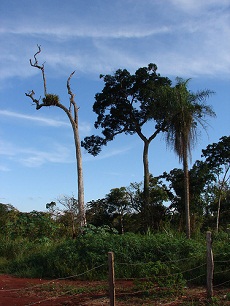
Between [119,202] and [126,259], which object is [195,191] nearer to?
[119,202]

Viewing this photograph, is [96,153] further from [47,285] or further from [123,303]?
[123,303]

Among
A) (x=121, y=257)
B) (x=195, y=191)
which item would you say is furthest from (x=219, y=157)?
(x=121, y=257)

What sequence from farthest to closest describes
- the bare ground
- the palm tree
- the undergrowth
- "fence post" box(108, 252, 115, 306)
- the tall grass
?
the palm tree < the tall grass < the undergrowth < the bare ground < "fence post" box(108, 252, 115, 306)

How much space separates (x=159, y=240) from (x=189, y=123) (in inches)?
358

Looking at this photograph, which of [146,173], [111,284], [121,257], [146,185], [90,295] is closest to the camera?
[111,284]

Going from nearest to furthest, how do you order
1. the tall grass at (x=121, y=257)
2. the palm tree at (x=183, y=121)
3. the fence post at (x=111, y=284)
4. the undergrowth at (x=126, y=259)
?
the fence post at (x=111, y=284), the undergrowth at (x=126, y=259), the tall grass at (x=121, y=257), the palm tree at (x=183, y=121)

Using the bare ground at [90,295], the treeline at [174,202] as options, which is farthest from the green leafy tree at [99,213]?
the bare ground at [90,295]

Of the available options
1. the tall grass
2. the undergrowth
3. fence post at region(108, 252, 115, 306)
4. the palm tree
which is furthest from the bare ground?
the palm tree

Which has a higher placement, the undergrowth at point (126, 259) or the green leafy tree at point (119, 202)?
the green leafy tree at point (119, 202)

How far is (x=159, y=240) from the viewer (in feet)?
33.6

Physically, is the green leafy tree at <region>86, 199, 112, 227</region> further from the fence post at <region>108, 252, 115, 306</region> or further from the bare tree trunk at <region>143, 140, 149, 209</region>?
the fence post at <region>108, 252, 115, 306</region>

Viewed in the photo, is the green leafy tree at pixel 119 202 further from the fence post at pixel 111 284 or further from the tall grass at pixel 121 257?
the fence post at pixel 111 284

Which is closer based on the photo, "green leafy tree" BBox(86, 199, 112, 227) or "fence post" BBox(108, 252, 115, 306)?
"fence post" BBox(108, 252, 115, 306)

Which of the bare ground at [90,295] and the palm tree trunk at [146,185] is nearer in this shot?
the bare ground at [90,295]
